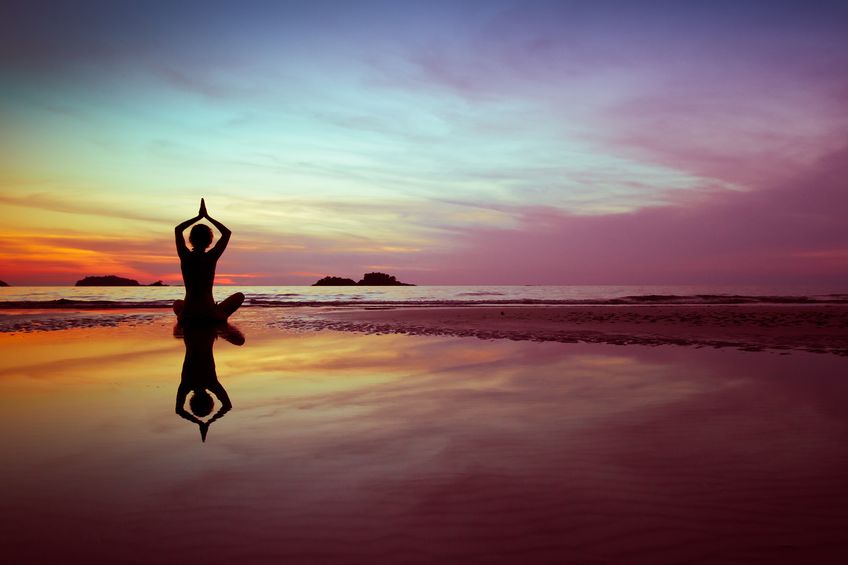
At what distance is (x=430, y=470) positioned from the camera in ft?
14.6

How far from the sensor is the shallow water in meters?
3.22

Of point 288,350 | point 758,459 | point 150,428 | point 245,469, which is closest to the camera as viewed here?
point 245,469

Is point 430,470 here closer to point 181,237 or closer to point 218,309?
point 181,237

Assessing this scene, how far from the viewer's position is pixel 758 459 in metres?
4.77

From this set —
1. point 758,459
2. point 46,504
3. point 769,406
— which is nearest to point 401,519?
point 46,504

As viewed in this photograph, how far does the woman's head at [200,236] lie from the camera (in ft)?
43.2

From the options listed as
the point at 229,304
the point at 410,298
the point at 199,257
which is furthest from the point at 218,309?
the point at 410,298

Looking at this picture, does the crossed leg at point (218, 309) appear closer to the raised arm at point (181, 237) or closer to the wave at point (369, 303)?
the raised arm at point (181, 237)

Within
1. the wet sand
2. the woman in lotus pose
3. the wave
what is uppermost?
the woman in lotus pose

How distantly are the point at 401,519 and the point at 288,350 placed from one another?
9.60 metres

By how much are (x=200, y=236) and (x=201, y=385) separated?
6.29m

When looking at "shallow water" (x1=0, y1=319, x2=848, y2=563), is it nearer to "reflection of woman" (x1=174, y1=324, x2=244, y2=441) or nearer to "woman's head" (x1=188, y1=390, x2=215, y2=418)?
"reflection of woman" (x1=174, y1=324, x2=244, y2=441)

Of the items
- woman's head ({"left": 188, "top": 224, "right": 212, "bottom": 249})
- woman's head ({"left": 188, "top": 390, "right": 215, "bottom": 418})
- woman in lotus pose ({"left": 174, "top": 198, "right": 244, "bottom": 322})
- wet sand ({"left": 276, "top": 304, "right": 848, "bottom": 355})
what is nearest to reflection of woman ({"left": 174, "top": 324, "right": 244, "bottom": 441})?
woman's head ({"left": 188, "top": 390, "right": 215, "bottom": 418})

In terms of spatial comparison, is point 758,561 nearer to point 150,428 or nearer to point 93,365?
point 150,428
